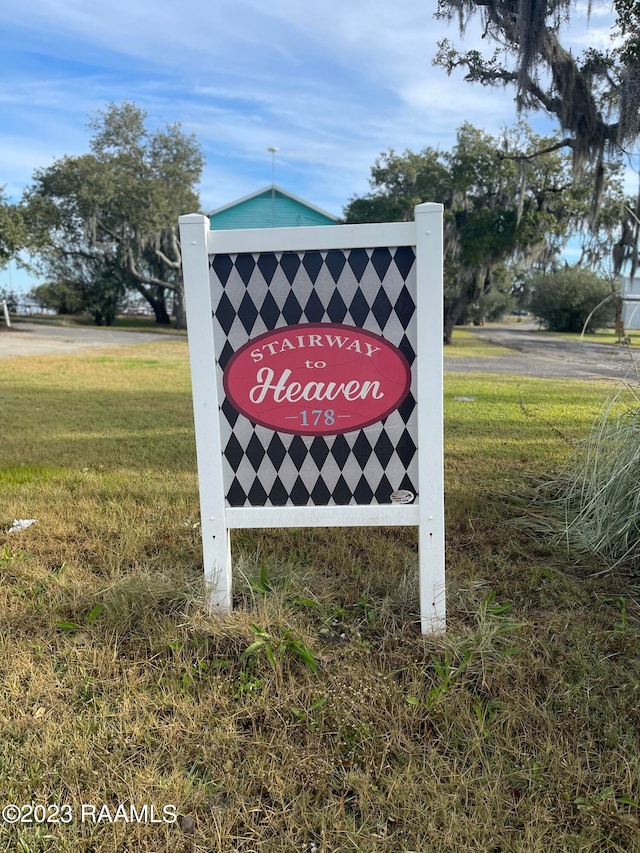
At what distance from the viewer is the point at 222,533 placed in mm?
2451

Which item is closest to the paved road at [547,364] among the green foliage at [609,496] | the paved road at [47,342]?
the green foliage at [609,496]

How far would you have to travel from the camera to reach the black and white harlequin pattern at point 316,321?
2.27 metres

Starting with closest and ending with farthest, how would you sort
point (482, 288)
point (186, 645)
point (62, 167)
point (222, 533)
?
point (186, 645), point (222, 533), point (482, 288), point (62, 167)

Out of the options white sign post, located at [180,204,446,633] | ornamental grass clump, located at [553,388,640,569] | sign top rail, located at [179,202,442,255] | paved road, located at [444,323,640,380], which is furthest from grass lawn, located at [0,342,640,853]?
paved road, located at [444,323,640,380]

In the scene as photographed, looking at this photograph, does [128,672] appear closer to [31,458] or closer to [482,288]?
[31,458]

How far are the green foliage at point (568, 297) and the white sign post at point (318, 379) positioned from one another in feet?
101

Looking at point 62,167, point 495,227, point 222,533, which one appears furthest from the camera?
point 62,167

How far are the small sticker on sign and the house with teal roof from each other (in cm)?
2351

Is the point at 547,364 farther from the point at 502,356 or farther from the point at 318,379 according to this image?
the point at 318,379

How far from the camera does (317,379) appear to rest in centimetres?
233

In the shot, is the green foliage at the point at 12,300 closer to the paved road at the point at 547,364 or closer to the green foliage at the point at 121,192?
the green foliage at the point at 121,192

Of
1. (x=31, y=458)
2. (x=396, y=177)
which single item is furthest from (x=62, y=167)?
(x=31, y=458)

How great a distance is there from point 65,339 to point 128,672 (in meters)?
20.2

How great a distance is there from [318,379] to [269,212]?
79.8 feet
